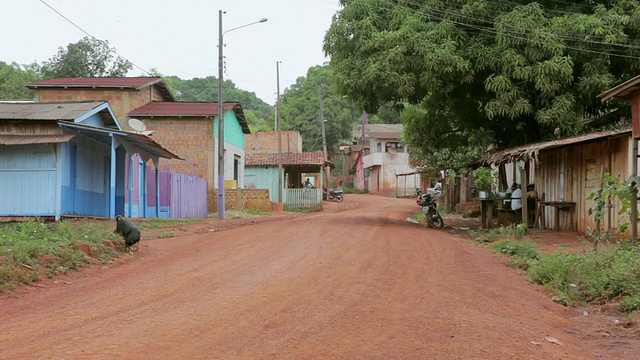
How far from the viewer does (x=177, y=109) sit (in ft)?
99.7

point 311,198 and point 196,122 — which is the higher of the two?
point 196,122

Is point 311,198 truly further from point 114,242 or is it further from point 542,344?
point 542,344

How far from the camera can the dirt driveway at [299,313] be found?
536 cm

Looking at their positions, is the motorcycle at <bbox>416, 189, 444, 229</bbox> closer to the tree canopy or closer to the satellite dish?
the satellite dish

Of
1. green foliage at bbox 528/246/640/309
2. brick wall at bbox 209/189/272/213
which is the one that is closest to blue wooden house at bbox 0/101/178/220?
green foliage at bbox 528/246/640/309

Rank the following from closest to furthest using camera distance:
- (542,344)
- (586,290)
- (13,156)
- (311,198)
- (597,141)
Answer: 1. (542,344)
2. (586,290)
3. (597,141)
4. (13,156)
5. (311,198)

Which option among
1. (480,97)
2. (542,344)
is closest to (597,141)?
(480,97)

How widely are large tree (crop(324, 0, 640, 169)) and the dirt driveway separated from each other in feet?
28.9

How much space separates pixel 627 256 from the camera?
960 centimetres

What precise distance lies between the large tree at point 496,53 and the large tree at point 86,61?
119 feet

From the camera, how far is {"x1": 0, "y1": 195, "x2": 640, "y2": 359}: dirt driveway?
5.36m

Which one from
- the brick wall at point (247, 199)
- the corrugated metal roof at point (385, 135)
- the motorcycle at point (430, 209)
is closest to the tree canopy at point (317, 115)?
the corrugated metal roof at point (385, 135)

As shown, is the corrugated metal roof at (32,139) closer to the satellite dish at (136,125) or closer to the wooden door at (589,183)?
the satellite dish at (136,125)

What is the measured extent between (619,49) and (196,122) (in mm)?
18416
